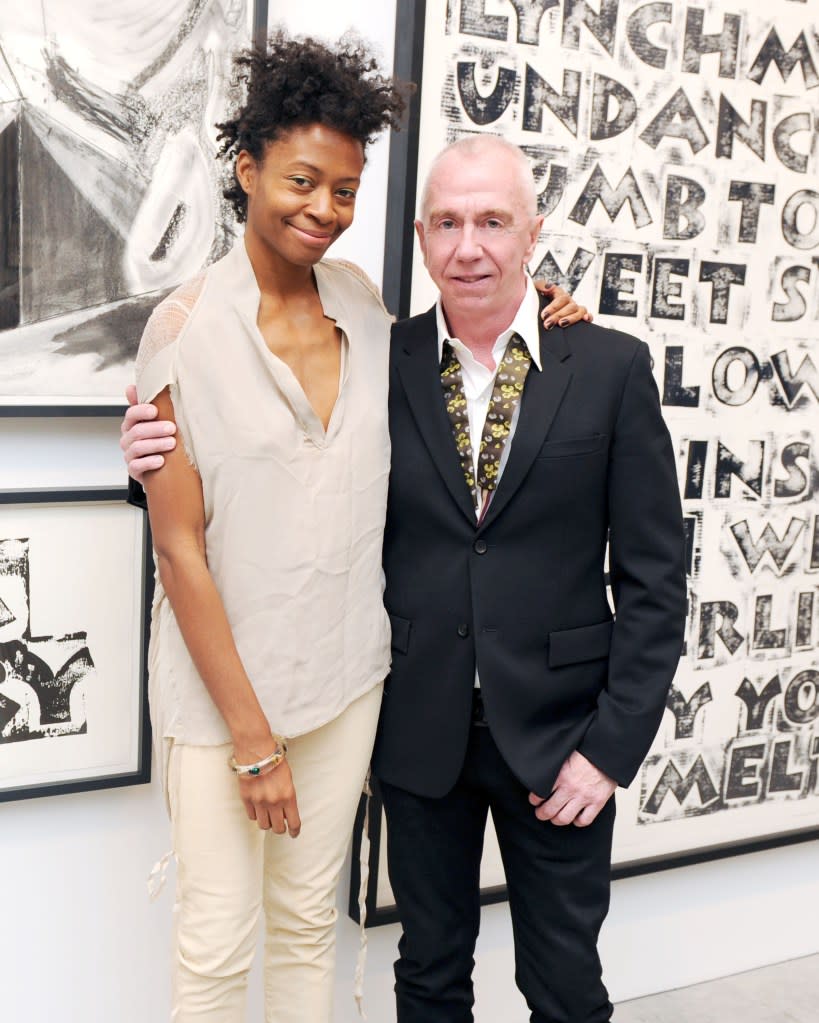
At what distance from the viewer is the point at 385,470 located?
5.20 feet

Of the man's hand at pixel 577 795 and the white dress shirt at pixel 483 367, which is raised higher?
the white dress shirt at pixel 483 367

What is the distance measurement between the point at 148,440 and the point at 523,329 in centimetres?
51

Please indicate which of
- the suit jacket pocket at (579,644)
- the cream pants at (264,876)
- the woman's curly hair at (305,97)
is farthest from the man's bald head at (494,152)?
the cream pants at (264,876)

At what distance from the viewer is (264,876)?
1688 millimetres

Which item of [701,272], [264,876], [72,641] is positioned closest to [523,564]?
[264,876]

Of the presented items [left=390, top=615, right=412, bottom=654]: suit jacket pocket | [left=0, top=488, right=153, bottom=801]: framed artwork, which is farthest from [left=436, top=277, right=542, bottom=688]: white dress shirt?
[left=0, top=488, right=153, bottom=801]: framed artwork

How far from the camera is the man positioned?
1.56 metres

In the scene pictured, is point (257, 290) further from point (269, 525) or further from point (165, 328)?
point (269, 525)

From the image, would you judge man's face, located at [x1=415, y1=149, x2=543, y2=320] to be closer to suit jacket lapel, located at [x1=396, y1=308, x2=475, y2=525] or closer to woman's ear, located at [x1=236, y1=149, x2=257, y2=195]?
suit jacket lapel, located at [x1=396, y1=308, x2=475, y2=525]

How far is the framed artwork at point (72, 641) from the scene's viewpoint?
5.84 ft

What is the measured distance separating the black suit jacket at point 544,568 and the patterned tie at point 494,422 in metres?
0.02

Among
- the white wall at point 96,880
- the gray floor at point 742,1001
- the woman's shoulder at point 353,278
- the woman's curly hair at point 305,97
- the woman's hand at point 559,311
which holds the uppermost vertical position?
the woman's curly hair at point 305,97

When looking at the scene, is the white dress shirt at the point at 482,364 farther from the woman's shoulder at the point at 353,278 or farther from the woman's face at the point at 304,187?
the woman's face at the point at 304,187

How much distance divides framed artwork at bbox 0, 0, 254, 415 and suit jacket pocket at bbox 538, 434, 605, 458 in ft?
1.99
